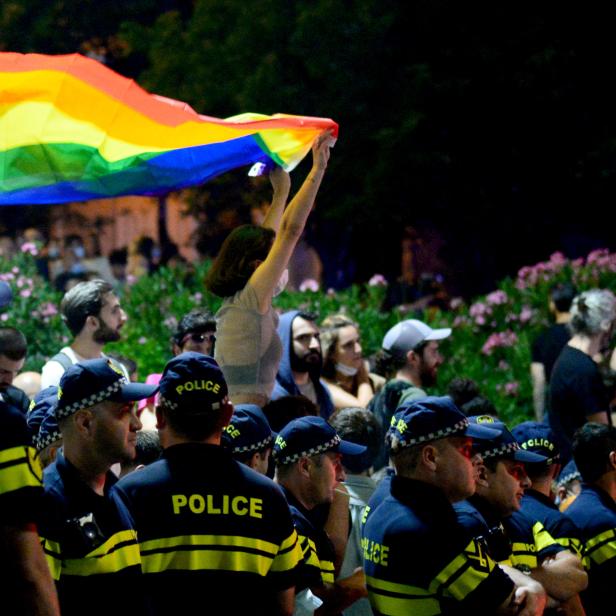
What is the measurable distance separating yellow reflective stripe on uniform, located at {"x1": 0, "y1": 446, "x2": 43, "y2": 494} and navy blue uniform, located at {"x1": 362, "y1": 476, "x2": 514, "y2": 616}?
1508 millimetres

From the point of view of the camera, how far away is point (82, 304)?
8.13 m

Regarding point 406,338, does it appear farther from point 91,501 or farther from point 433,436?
point 91,501

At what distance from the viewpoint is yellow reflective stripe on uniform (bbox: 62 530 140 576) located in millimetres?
4355

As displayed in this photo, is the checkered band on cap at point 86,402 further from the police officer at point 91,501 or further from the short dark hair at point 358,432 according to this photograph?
the short dark hair at point 358,432

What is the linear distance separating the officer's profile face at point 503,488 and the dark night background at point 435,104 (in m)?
17.1

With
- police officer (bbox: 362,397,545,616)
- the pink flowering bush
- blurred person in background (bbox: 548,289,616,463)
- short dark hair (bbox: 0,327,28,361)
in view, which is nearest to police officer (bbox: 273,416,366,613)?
police officer (bbox: 362,397,545,616)

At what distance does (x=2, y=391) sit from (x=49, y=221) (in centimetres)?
2136

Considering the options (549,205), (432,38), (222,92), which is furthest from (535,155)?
(222,92)

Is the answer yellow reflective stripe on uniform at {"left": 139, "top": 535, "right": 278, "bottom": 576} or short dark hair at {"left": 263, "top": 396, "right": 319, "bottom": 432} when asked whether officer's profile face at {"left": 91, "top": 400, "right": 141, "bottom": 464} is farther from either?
short dark hair at {"left": 263, "top": 396, "right": 319, "bottom": 432}

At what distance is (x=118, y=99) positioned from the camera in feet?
23.1

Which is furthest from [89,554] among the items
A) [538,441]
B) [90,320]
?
[90,320]

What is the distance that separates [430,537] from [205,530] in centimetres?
82

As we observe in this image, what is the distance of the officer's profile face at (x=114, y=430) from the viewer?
4664mm

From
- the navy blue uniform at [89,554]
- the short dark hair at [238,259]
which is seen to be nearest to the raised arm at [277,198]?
the short dark hair at [238,259]
